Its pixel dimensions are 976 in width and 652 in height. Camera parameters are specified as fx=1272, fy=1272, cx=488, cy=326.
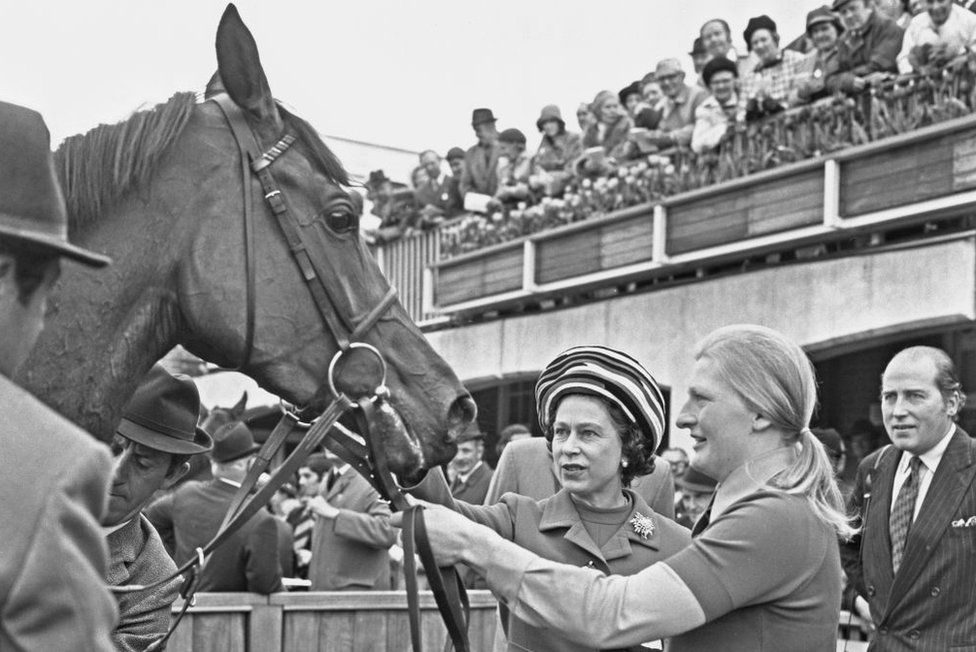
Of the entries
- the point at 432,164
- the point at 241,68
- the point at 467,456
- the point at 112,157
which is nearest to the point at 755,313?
the point at 467,456

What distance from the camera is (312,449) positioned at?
9.55 ft

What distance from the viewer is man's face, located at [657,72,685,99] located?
1252 cm

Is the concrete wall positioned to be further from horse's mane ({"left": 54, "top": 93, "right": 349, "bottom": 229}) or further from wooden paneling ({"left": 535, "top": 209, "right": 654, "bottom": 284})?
horse's mane ({"left": 54, "top": 93, "right": 349, "bottom": 229})

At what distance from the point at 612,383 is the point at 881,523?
7.68ft

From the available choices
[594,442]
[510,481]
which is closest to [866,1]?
[510,481]

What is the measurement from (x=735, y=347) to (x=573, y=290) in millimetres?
11673

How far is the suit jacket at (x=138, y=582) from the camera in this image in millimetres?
3207

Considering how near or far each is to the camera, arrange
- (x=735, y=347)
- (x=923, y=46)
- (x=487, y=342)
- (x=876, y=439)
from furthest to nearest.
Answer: (x=487, y=342)
(x=876, y=439)
(x=923, y=46)
(x=735, y=347)

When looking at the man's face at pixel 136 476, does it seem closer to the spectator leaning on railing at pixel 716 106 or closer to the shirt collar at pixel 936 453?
the shirt collar at pixel 936 453

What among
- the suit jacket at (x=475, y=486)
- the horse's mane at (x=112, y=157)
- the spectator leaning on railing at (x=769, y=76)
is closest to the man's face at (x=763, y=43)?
the spectator leaning on railing at (x=769, y=76)

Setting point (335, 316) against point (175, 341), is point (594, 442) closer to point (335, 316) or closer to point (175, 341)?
point (335, 316)

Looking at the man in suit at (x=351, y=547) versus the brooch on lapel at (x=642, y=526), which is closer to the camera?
the brooch on lapel at (x=642, y=526)

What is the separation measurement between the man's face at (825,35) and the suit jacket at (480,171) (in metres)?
5.45

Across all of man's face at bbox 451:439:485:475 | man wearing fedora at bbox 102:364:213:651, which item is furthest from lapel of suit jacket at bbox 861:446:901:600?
man's face at bbox 451:439:485:475
